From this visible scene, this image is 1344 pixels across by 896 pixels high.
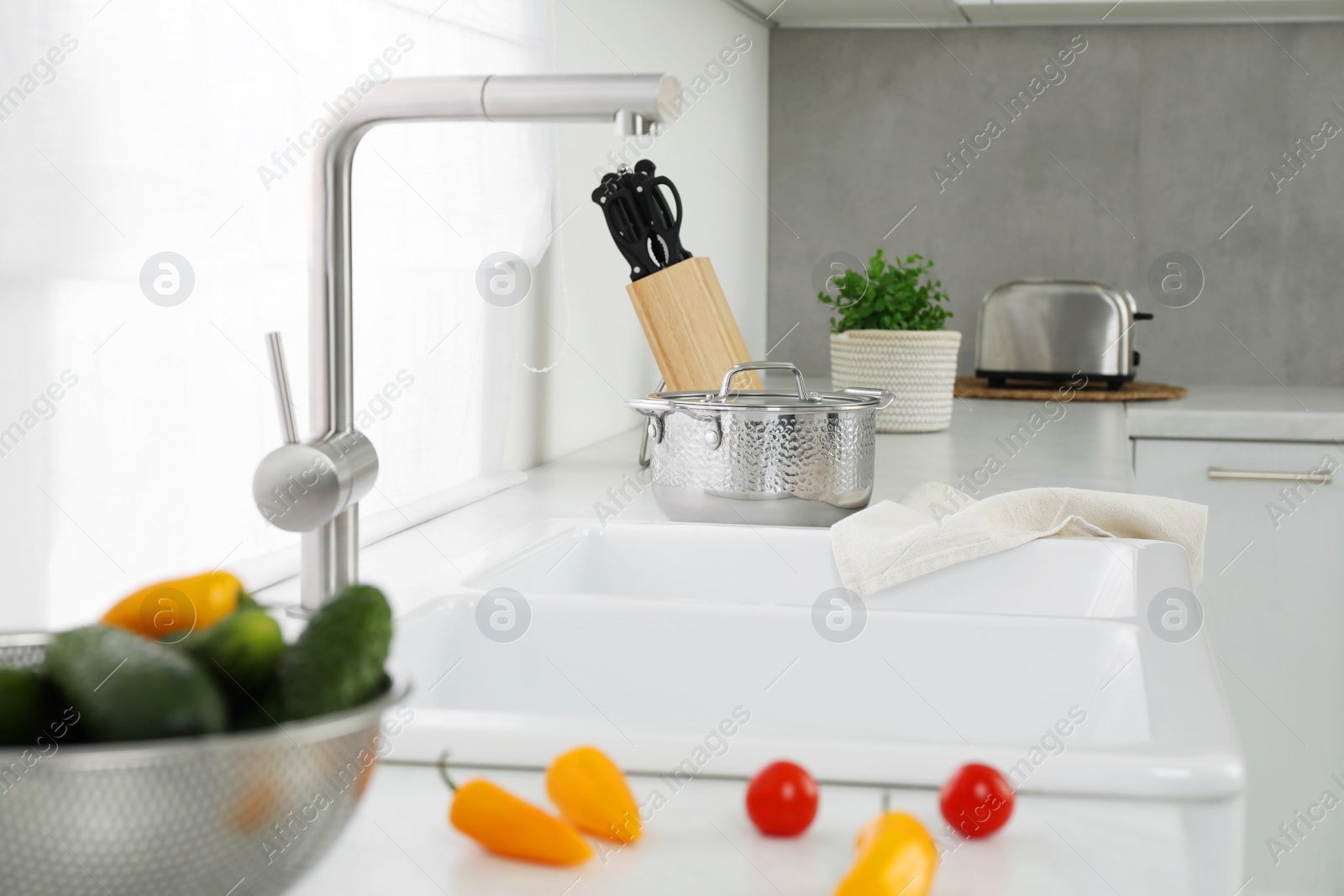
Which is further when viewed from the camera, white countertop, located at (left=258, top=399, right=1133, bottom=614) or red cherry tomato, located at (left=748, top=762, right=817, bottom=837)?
white countertop, located at (left=258, top=399, right=1133, bottom=614)

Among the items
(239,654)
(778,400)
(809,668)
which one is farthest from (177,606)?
(778,400)

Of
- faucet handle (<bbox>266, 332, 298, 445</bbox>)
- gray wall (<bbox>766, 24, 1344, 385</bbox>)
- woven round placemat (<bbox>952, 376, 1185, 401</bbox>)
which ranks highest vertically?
gray wall (<bbox>766, 24, 1344, 385</bbox>)

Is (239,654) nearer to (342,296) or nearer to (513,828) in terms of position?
(513,828)

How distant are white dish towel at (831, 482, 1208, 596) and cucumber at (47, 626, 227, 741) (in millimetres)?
770

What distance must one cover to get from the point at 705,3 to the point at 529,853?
2083 mm

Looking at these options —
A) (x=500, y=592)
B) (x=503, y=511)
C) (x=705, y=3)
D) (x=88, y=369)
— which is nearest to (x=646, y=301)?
(x=503, y=511)

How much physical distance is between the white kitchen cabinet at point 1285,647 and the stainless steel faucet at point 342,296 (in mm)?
1736

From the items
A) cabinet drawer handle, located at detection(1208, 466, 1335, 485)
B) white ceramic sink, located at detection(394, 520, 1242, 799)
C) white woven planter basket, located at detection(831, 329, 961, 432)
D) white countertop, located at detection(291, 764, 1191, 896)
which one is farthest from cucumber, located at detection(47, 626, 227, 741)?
cabinet drawer handle, located at detection(1208, 466, 1335, 485)

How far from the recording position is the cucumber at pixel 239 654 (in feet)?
1.23

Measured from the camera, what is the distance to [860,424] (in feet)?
3.93

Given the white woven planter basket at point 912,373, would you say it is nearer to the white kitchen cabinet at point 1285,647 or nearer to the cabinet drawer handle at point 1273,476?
the white kitchen cabinet at point 1285,647

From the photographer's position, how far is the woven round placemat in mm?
2385

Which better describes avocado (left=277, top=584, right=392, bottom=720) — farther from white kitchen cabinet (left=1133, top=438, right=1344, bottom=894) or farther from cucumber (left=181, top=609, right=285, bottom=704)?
white kitchen cabinet (left=1133, top=438, right=1344, bottom=894)

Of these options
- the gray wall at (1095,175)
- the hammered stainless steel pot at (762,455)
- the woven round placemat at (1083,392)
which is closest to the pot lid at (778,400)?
the hammered stainless steel pot at (762,455)
